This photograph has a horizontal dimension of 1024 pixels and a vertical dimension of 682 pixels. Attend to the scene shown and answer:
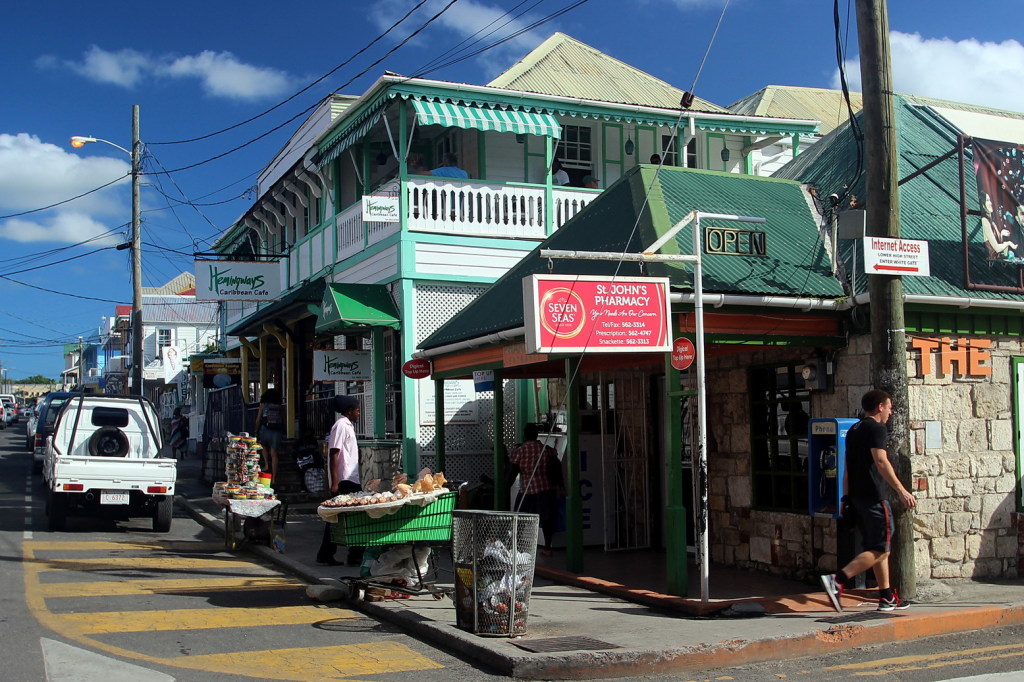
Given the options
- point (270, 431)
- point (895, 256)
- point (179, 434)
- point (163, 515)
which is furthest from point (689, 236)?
point (179, 434)

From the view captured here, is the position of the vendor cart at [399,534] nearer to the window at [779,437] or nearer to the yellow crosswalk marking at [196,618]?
the yellow crosswalk marking at [196,618]

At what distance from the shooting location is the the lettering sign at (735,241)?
9586mm

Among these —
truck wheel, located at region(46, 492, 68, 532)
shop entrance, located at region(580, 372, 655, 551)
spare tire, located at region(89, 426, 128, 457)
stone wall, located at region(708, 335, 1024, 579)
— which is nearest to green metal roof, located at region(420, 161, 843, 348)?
stone wall, located at region(708, 335, 1024, 579)

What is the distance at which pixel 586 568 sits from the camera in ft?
36.6

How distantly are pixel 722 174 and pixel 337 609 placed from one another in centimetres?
637

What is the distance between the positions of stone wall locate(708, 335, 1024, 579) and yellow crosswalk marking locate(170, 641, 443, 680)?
4370mm

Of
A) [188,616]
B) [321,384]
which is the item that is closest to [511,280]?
[188,616]

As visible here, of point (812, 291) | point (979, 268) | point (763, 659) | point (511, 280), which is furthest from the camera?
point (511, 280)

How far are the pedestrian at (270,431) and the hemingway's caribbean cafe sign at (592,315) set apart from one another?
1048 cm

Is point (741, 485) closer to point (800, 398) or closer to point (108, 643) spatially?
point (800, 398)

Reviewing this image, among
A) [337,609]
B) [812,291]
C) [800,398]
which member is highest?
[812,291]

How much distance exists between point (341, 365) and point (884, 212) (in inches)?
423

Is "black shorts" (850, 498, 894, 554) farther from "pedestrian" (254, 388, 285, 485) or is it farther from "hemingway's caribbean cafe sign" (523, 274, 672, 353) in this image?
"pedestrian" (254, 388, 285, 485)

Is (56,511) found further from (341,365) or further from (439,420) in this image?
(439,420)
